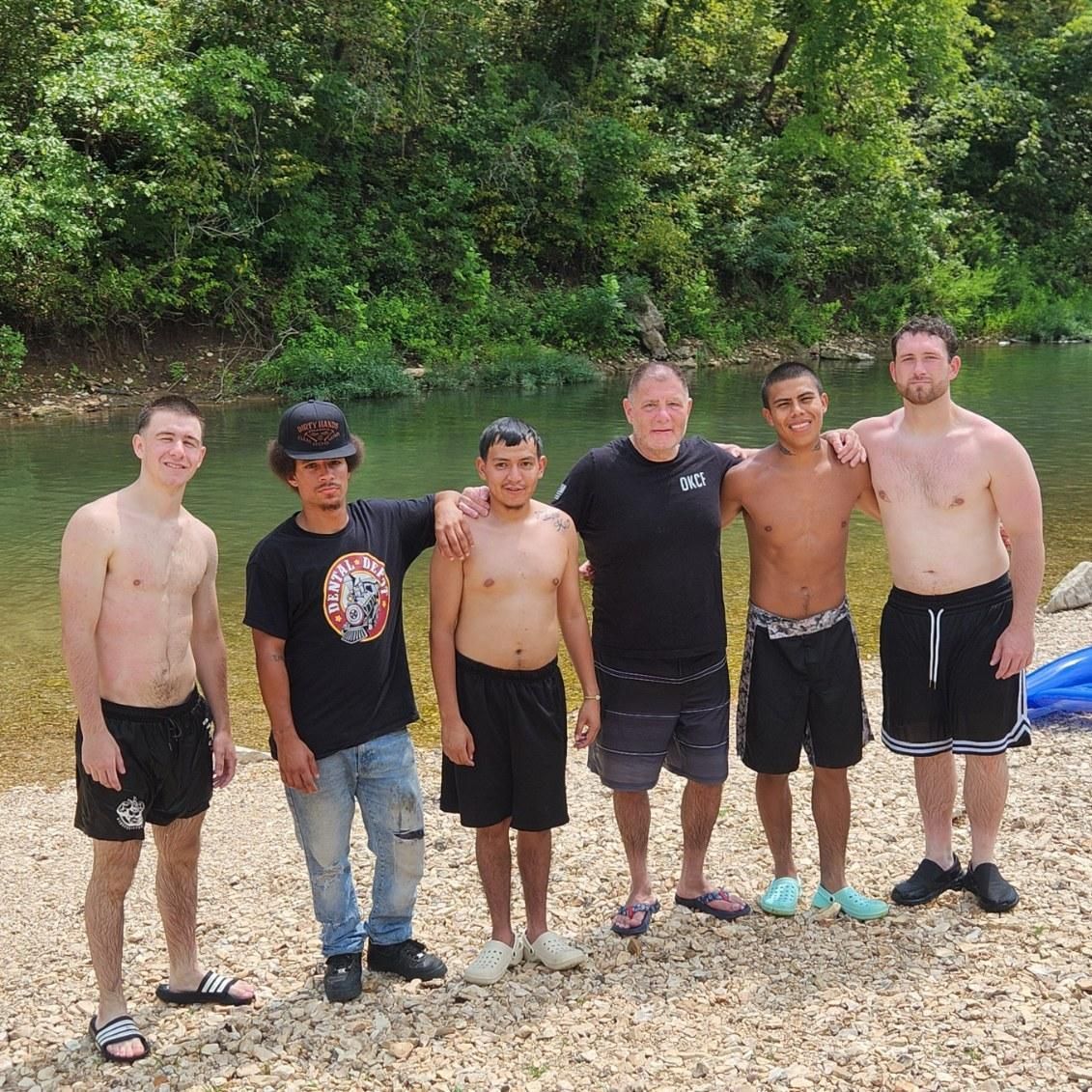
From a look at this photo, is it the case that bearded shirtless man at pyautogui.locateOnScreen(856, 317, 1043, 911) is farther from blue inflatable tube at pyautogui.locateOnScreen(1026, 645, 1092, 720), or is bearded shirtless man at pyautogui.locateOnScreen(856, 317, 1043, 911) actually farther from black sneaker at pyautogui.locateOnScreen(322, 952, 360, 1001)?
blue inflatable tube at pyautogui.locateOnScreen(1026, 645, 1092, 720)

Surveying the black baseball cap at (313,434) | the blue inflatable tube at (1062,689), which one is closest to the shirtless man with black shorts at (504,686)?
the black baseball cap at (313,434)

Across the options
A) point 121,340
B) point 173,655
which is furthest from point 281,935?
point 121,340

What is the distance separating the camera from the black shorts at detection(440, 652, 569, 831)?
13.2 feet

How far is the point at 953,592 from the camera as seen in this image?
442cm

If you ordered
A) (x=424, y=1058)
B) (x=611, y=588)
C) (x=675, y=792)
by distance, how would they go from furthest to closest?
(x=675, y=792)
(x=611, y=588)
(x=424, y=1058)

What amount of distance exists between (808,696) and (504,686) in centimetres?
120

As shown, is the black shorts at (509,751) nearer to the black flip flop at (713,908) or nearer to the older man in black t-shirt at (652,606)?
the older man in black t-shirt at (652,606)

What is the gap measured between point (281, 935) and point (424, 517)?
1777 mm

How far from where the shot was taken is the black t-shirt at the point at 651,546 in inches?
168

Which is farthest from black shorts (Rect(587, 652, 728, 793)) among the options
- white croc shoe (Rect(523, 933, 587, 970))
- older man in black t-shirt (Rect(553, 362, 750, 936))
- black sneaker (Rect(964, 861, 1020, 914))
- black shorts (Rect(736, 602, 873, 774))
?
black sneaker (Rect(964, 861, 1020, 914))

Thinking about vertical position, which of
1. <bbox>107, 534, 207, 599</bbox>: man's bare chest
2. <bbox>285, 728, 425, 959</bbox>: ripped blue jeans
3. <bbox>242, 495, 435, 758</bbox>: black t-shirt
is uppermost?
<bbox>107, 534, 207, 599</bbox>: man's bare chest

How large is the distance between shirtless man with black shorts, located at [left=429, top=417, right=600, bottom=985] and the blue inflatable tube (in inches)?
142

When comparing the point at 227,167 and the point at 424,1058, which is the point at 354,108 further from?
the point at 424,1058

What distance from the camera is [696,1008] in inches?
151
